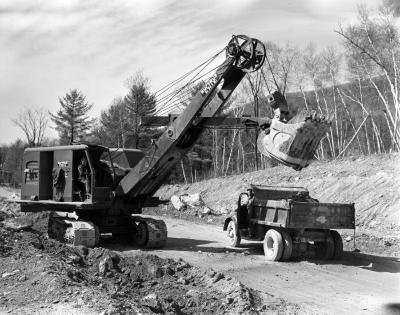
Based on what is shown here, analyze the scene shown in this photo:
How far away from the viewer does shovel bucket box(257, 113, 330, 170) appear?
430 inches

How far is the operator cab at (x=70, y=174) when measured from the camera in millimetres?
13555

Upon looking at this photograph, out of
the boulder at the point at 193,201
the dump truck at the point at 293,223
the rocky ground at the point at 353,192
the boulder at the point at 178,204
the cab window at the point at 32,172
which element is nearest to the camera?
the dump truck at the point at 293,223

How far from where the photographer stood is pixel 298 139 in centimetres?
1098

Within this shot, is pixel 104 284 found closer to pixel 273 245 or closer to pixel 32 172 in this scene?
pixel 273 245

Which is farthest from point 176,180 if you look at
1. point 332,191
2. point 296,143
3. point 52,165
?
point 296,143

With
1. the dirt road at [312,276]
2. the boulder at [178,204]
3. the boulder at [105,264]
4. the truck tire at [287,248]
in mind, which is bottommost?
the dirt road at [312,276]

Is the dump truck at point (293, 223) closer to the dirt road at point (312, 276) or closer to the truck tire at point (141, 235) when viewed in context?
the dirt road at point (312, 276)

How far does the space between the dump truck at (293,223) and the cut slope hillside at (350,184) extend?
249 inches

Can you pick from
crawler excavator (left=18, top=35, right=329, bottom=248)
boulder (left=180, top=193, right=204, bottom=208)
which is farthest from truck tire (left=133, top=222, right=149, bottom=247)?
boulder (left=180, top=193, right=204, bottom=208)

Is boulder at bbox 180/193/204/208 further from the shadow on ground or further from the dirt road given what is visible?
the shadow on ground

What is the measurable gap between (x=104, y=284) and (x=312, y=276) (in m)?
4.44

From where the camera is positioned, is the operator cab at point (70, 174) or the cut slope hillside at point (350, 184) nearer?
the operator cab at point (70, 174)

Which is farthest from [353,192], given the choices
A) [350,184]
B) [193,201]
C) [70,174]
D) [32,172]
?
[32,172]

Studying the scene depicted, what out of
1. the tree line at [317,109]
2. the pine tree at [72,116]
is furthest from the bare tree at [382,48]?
the pine tree at [72,116]
